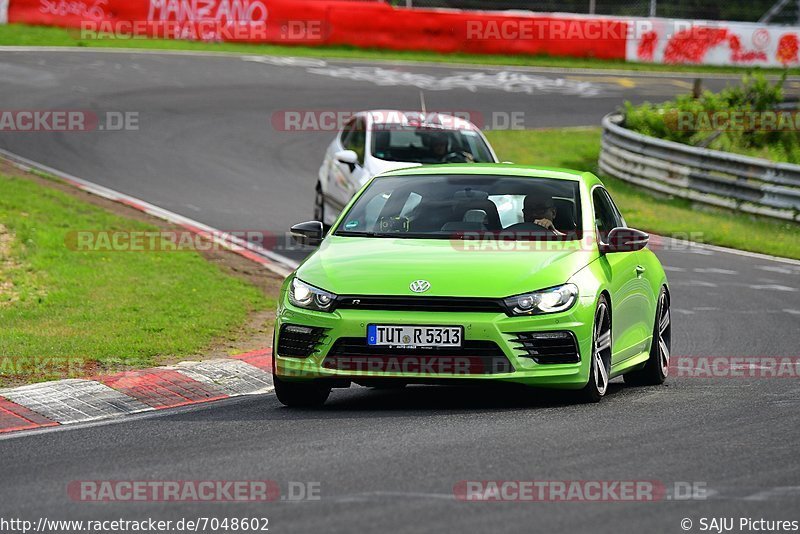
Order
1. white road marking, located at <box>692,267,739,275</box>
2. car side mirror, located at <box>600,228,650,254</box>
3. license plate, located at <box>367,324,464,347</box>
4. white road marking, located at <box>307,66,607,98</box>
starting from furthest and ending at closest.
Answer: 1. white road marking, located at <box>307,66,607,98</box>
2. white road marking, located at <box>692,267,739,275</box>
3. car side mirror, located at <box>600,228,650,254</box>
4. license plate, located at <box>367,324,464,347</box>

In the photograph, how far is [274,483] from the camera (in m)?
6.67

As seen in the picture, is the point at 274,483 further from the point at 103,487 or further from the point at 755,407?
the point at 755,407

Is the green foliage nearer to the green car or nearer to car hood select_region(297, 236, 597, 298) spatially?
the green car

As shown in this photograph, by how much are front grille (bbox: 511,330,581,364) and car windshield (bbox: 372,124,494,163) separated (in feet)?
29.0

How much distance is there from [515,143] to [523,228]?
20736mm

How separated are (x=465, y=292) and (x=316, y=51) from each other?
3143 cm

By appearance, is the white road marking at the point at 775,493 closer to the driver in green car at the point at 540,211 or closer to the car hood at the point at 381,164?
the driver in green car at the point at 540,211

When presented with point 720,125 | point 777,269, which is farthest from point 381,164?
point 720,125

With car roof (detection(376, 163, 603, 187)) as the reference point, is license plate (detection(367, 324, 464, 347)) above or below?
below

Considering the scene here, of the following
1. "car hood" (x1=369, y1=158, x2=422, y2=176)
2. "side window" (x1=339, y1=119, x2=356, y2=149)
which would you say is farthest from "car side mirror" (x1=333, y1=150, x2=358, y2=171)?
"side window" (x1=339, y1=119, x2=356, y2=149)

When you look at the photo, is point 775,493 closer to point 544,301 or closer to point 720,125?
point 544,301

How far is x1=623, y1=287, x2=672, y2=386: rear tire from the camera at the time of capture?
1055 centimetres

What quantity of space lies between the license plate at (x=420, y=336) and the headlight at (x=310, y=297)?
1.27 feet

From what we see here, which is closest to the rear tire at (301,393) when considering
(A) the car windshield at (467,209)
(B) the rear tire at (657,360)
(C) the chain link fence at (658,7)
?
(A) the car windshield at (467,209)
